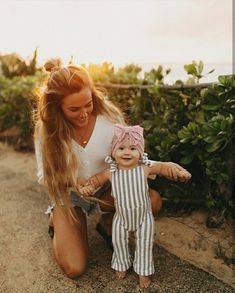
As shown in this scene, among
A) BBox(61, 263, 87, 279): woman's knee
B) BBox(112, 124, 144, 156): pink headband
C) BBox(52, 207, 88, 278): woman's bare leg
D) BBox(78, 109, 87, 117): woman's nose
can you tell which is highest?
BBox(78, 109, 87, 117): woman's nose

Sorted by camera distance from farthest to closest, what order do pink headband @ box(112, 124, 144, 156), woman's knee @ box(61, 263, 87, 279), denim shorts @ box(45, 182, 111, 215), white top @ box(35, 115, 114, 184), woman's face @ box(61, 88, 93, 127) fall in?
denim shorts @ box(45, 182, 111, 215)
white top @ box(35, 115, 114, 184)
woman's knee @ box(61, 263, 87, 279)
woman's face @ box(61, 88, 93, 127)
pink headband @ box(112, 124, 144, 156)

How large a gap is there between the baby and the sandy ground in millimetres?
162

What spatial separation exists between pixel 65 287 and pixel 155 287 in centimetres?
56

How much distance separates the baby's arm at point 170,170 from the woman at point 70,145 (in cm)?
39

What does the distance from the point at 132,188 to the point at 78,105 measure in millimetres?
597

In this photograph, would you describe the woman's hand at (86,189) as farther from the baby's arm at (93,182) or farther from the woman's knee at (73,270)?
the woman's knee at (73,270)

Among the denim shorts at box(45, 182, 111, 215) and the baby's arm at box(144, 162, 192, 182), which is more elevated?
the baby's arm at box(144, 162, 192, 182)

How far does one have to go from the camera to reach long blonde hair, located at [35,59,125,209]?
7.48 feet

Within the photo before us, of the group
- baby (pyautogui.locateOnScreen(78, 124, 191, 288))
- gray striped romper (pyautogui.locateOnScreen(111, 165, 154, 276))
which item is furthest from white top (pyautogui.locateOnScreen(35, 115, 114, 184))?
gray striped romper (pyautogui.locateOnScreen(111, 165, 154, 276))

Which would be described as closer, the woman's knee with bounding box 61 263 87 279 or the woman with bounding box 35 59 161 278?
the woman with bounding box 35 59 161 278

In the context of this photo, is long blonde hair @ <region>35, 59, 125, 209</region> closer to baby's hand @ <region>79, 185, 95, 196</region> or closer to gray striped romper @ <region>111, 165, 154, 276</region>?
baby's hand @ <region>79, 185, 95, 196</region>

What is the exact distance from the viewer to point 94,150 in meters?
2.52

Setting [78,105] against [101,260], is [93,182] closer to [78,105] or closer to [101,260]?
[78,105]

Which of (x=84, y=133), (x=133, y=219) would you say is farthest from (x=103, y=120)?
(x=133, y=219)
